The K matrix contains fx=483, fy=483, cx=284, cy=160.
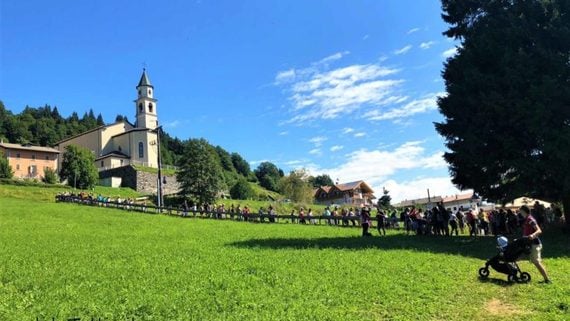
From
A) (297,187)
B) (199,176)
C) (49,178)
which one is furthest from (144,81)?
(199,176)

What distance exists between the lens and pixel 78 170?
6850 cm

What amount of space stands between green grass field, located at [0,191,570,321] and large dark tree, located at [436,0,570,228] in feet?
12.6

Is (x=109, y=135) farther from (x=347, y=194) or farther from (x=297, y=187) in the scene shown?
(x=347, y=194)

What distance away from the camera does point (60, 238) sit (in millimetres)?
20875

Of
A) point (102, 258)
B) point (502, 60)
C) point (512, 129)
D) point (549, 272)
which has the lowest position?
point (549, 272)

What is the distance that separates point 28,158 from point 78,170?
29.8 meters

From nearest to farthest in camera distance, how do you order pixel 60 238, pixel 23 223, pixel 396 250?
1. pixel 396 250
2. pixel 60 238
3. pixel 23 223

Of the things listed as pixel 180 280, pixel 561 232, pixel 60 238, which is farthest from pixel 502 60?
pixel 60 238

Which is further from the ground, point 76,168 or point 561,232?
point 76,168

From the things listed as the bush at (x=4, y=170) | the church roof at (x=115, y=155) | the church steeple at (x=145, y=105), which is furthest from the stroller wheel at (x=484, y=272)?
the church steeple at (x=145, y=105)

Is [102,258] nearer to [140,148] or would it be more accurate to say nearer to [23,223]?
[23,223]

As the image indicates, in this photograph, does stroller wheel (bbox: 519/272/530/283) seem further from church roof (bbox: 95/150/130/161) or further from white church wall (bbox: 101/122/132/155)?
white church wall (bbox: 101/122/132/155)

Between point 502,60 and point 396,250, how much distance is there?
1054 centimetres

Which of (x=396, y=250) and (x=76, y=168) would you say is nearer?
(x=396, y=250)
